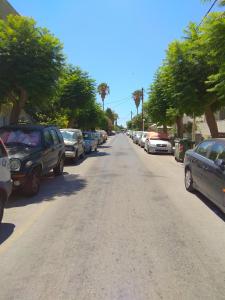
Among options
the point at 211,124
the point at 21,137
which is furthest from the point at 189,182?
the point at 211,124

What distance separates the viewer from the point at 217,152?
861 cm

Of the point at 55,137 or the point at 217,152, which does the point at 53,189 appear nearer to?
the point at 55,137

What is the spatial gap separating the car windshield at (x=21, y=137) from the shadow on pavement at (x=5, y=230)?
4.34 metres

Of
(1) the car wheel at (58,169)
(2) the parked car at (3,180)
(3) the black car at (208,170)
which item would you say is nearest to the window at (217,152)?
(3) the black car at (208,170)

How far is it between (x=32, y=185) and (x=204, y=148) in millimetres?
4270

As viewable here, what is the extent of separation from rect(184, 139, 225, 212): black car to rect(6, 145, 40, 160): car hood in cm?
416

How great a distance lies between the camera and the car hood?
32.8 ft

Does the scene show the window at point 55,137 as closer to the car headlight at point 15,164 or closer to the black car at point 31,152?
the black car at point 31,152

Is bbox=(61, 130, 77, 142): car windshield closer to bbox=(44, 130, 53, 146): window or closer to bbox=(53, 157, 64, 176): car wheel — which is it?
bbox=(53, 157, 64, 176): car wheel

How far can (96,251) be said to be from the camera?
5676 mm

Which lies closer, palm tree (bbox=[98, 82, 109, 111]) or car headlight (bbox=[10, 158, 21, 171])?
car headlight (bbox=[10, 158, 21, 171])

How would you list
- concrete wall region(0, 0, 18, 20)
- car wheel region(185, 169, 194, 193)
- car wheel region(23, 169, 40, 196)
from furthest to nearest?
concrete wall region(0, 0, 18, 20) → car wheel region(185, 169, 194, 193) → car wheel region(23, 169, 40, 196)

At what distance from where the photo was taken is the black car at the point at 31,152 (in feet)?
31.9

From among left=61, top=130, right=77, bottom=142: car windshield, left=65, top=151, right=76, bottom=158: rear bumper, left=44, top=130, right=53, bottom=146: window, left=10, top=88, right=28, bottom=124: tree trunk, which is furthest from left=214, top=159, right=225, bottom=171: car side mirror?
left=61, top=130, right=77, bottom=142: car windshield
